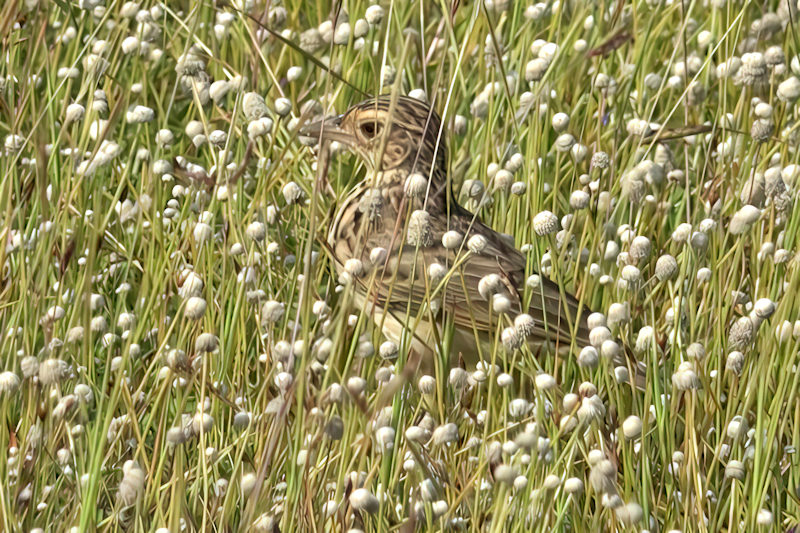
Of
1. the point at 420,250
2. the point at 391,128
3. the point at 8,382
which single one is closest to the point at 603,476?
the point at 8,382

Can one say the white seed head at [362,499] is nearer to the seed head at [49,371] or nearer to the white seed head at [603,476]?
the white seed head at [603,476]

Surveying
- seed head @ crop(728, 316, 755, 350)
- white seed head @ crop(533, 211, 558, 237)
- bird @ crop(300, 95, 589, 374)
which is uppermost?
white seed head @ crop(533, 211, 558, 237)

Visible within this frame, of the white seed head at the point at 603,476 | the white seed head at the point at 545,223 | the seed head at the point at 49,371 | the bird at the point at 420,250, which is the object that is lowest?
the bird at the point at 420,250

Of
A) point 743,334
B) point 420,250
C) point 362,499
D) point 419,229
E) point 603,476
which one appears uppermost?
point 419,229

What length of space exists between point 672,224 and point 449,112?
1790mm

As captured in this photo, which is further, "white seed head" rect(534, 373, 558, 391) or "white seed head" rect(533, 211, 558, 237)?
"white seed head" rect(533, 211, 558, 237)

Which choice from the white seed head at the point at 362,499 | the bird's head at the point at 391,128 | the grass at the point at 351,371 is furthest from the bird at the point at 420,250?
the white seed head at the point at 362,499

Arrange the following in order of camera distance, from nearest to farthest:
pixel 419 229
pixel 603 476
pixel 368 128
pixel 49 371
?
pixel 603 476 < pixel 49 371 < pixel 419 229 < pixel 368 128

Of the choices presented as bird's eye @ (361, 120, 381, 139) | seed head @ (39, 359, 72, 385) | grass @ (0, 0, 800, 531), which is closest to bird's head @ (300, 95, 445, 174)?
bird's eye @ (361, 120, 381, 139)

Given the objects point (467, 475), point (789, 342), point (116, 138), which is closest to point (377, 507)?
point (467, 475)

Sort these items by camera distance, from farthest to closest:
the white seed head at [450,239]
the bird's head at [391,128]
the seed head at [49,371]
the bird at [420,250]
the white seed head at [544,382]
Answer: the bird's head at [391,128] → the bird at [420,250] → the white seed head at [450,239] → the white seed head at [544,382] → the seed head at [49,371]

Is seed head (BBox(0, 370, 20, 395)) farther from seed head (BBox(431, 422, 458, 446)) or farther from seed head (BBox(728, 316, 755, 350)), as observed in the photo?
seed head (BBox(728, 316, 755, 350))

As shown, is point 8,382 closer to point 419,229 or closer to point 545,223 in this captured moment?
point 419,229

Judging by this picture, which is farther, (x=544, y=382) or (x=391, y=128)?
(x=391, y=128)
